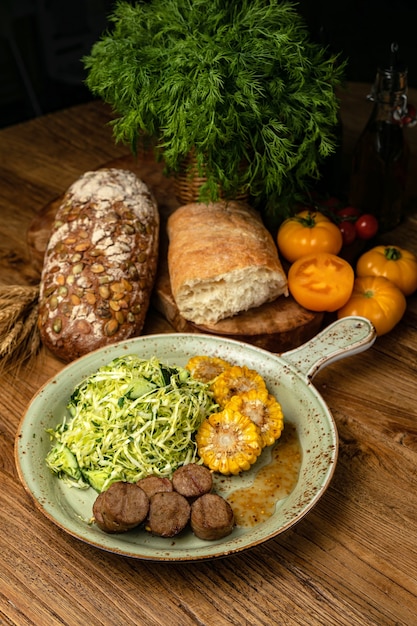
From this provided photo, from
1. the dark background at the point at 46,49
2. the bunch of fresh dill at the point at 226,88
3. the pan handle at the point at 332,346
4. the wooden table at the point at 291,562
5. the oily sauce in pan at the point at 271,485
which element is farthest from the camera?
the dark background at the point at 46,49

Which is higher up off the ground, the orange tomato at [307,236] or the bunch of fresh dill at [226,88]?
the bunch of fresh dill at [226,88]

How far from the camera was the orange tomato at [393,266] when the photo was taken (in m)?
2.57

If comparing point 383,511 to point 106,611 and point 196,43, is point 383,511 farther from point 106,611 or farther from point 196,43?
point 196,43

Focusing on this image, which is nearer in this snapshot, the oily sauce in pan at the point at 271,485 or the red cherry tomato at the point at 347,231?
the oily sauce in pan at the point at 271,485

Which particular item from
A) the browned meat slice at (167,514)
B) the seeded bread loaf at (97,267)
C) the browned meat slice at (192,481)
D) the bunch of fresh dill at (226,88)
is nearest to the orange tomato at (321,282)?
the bunch of fresh dill at (226,88)

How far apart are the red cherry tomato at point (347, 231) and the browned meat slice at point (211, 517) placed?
4.34ft

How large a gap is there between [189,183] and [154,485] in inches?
52.2

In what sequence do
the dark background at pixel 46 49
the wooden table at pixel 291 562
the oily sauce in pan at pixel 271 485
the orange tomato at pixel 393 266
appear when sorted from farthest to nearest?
the dark background at pixel 46 49
the orange tomato at pixel 393 266
the oily sauce in pan at pixel 271 485
the wooden table at pixel 291 562

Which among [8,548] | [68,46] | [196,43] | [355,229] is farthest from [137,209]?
[68,46]

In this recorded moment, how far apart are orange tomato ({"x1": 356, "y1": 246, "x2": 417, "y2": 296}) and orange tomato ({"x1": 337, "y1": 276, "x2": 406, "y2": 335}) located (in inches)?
2.9

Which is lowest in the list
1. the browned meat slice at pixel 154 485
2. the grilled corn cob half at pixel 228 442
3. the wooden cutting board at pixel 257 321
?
the wooden cutting board at pixel 257 321

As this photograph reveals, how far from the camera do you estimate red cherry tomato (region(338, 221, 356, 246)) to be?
9.04 ft

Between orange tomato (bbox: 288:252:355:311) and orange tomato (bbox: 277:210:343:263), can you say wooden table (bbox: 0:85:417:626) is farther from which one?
orange tomato (bbox: 277:210:343:263)

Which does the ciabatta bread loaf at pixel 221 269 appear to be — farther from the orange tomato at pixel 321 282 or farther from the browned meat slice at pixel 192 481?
the browned meat slice at pixel 192 481
